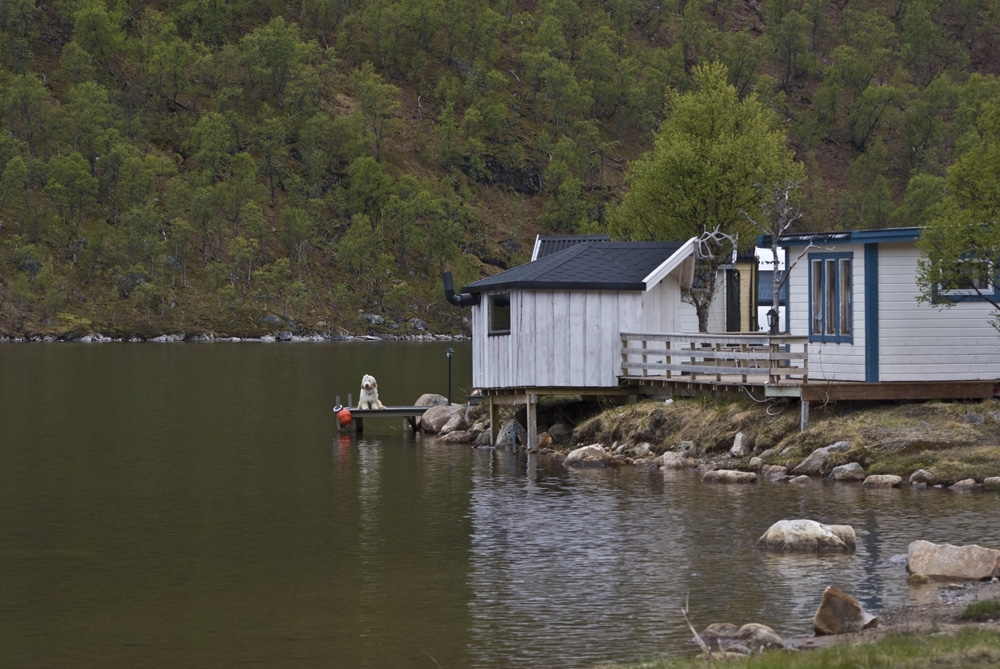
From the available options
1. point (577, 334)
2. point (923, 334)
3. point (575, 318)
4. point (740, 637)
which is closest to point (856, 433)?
point (923, 334)

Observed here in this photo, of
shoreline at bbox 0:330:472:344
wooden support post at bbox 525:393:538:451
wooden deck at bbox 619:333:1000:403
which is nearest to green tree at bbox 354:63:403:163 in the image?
shoreline at bbox 0:330:472:344

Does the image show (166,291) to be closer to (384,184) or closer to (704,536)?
(384,184)

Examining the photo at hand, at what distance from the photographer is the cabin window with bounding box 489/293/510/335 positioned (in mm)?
37438

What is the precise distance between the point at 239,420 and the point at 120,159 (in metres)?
118

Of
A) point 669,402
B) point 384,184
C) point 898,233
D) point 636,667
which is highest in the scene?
point 384,184

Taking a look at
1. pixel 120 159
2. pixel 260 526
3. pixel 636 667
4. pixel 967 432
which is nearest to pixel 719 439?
pixel 967 432

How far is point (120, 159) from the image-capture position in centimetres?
16112

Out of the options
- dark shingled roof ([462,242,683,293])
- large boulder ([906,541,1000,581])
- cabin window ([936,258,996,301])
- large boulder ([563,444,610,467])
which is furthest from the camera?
dark shingled roof ([462,242,683,293])

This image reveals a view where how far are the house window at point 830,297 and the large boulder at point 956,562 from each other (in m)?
12.4

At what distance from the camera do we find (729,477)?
30281mm

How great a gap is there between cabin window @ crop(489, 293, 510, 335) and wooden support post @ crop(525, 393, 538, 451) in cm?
190

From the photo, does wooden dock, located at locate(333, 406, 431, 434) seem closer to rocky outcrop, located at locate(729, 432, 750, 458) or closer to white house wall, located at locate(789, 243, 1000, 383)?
rocky outcrop, located at locate(729, 432, 750, 458)

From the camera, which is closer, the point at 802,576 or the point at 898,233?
the point at 802,576

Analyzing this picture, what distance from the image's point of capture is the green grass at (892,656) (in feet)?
42.1
